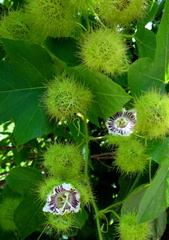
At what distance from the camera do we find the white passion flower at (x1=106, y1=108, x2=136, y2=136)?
136 centimetres

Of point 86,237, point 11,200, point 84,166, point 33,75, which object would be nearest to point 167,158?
point 84,166

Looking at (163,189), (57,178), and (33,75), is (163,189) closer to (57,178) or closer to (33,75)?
(57,178)

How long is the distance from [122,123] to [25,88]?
0.39 meters

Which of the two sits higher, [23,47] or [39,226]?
[23,47]

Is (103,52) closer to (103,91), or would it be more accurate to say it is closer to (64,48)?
(103,91)

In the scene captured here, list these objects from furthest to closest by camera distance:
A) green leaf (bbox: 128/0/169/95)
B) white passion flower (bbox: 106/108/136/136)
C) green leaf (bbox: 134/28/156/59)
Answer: green leaf (bbox: 134/28/156/59), white passion flower (bbox: 106/108/136/136), green leaf (bbox: 128/0/169/95)

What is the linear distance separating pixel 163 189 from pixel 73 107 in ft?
1.25

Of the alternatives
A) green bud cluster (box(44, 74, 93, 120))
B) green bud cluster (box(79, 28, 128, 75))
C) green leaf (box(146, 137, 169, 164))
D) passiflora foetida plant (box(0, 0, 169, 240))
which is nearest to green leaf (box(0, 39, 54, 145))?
A: passiflora foetida plant (box(0, 0, 169, 240))

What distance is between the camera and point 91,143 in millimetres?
1938

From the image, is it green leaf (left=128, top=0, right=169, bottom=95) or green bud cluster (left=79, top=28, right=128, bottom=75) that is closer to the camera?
green bud cluster (left=79, top=28, right=128, bottom=75)

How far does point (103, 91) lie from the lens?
1.18 metres

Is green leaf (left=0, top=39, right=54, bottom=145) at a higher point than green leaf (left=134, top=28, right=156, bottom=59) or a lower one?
higher

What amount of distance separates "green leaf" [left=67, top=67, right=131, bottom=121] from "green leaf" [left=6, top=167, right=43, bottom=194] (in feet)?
1.16

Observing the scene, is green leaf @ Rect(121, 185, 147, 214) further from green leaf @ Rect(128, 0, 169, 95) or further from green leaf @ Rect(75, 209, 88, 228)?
green leaf @ Rect(128, 0, 169, 95)
